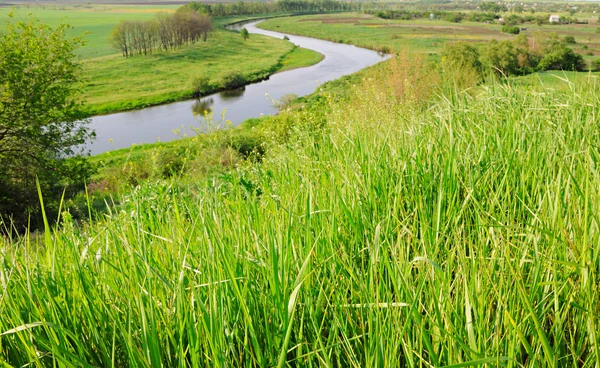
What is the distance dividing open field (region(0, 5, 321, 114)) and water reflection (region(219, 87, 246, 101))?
202 centimetres

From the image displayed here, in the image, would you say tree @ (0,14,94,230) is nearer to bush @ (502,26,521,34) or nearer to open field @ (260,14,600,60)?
open field @ (260,14,600,60)

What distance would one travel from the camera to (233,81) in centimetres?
5047

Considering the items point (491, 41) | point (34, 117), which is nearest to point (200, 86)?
point (491, 41)

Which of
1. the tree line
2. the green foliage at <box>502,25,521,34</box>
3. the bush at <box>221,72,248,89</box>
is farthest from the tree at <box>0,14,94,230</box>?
the green foliage at <box>502,25,521,34</box>

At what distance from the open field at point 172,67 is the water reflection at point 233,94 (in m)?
2.02

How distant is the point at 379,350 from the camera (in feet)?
3.62

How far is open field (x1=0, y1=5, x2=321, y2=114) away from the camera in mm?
44250

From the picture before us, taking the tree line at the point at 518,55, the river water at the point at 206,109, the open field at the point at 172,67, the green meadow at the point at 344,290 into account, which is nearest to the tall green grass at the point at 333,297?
the green meadow at the point at 344,290

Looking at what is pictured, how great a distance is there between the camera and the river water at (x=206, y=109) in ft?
107

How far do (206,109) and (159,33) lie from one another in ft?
116


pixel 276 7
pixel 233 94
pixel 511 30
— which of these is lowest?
pixel 233 94

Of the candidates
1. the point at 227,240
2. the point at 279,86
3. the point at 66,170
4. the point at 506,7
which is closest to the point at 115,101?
the point at 279,86

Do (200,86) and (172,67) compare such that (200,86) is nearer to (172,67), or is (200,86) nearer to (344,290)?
(172,67)

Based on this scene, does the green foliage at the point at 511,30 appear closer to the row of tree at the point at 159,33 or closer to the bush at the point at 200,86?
the bush at the point at 200,86
